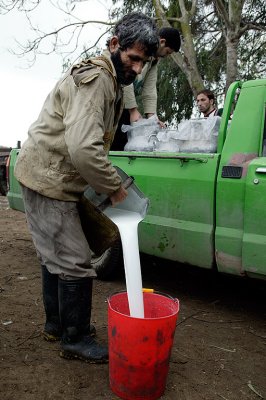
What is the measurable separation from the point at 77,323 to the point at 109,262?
53.5 inches

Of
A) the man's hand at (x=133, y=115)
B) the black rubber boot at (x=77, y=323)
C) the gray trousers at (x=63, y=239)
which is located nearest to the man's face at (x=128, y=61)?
the gray trousers at (x=63, y=239)

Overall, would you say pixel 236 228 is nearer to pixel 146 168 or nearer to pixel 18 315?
pixel 146 168

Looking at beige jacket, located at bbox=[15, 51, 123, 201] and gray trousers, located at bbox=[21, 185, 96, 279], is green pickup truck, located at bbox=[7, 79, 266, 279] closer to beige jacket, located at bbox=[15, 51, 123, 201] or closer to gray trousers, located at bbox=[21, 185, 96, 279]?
beige jacket, located at bbox=[15, 51, 123, 201]

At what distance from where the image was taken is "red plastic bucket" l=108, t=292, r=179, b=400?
84.0 inches

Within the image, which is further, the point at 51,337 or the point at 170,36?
the point at 170,36

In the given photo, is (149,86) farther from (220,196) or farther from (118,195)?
(118,195)

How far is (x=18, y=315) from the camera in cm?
328

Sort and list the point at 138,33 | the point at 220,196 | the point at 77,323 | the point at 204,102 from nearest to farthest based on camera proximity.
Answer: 1. the point at 138,33
2. the point at 77,323
3. the point at 220,196
4. the point at 204,102

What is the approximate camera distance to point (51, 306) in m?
2.85

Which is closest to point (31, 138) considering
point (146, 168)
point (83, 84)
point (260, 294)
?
point (83, 84)

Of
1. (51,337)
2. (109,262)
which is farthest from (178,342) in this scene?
(109,262)

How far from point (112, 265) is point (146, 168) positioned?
93cm

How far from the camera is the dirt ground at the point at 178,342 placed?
238 cm

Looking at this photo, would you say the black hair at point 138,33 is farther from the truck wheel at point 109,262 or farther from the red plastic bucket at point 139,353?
the truck wheel at point 109,262
